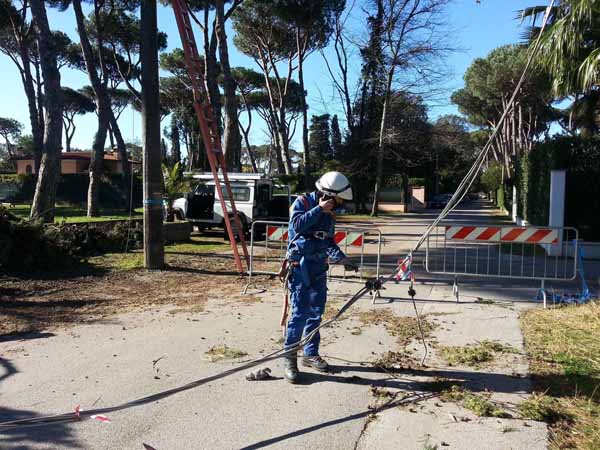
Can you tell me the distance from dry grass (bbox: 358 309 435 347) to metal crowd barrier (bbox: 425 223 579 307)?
1.35 m

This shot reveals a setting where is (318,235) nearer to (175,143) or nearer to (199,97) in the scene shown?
(199,97)

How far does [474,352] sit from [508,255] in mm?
8655

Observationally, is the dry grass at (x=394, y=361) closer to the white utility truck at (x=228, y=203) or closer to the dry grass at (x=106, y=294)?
the dry grass at (x=106, y=294)

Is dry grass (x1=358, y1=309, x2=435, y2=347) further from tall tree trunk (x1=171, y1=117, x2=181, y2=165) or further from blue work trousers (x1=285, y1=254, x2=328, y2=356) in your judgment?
tall tree trunk (x1=171, y1=117, x2=181, y2=165)

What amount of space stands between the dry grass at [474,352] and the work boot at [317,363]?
4.04 ft

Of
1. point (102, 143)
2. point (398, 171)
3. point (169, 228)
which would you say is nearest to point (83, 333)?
point (169, 228)

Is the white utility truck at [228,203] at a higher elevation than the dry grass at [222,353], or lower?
higher

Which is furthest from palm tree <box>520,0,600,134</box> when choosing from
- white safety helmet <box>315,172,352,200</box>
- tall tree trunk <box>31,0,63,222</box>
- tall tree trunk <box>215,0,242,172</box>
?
tall tree trunk <box>31,0,63,222</box>

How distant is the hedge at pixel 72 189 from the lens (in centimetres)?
3512

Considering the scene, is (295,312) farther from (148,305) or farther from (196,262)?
(196,262)

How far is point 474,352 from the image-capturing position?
17.1ft

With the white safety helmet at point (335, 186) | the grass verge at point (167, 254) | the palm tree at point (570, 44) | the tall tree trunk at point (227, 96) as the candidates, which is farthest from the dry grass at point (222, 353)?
the tall tree trunk at point (227, 96)

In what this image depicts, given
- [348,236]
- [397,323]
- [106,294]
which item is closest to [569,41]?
[348,236]

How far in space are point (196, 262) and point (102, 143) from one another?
11663mm
